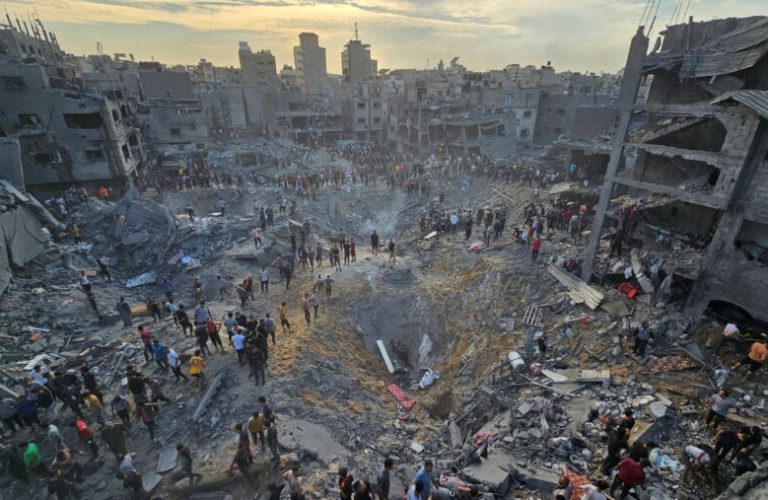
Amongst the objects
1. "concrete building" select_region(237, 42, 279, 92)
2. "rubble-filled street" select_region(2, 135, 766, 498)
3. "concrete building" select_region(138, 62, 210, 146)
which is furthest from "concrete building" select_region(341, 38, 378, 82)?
"rubble-filled street" select_region(2, 135, 766, 498)

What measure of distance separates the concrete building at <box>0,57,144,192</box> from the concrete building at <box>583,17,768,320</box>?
3207 cm

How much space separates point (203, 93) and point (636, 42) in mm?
47511

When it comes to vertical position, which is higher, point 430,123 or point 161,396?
point 430,123

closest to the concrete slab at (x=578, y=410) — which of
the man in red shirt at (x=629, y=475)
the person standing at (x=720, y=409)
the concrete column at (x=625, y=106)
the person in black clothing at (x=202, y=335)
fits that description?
the man in red shirt at (x=629, y=475)

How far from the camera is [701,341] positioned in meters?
11.6

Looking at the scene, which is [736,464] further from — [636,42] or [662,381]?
[636,42]

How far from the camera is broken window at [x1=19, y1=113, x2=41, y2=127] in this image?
991 inches

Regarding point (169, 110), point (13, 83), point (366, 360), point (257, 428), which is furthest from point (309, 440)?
point (169, 110)

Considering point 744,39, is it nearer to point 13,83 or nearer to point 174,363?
point 174,363

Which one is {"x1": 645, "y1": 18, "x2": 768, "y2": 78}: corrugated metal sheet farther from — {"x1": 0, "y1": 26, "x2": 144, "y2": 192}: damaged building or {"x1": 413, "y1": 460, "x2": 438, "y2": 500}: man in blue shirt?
{"x1": 0, "y1": 26, "x2": 144, "y2": 192}: damaged building

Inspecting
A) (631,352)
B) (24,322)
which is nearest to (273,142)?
(24,322)

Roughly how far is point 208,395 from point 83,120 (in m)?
27.1

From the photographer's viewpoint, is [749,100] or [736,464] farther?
[749,100]

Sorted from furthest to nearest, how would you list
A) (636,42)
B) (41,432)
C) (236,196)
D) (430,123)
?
(430,123), (236,196), (636,42), (41,432)
